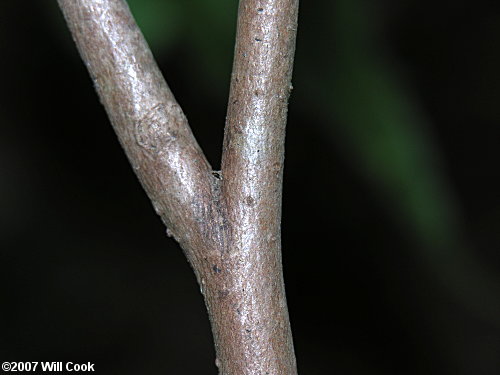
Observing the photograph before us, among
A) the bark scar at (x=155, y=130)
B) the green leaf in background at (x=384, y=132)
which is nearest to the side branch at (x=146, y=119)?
the bark scar at (x=155, y=130)

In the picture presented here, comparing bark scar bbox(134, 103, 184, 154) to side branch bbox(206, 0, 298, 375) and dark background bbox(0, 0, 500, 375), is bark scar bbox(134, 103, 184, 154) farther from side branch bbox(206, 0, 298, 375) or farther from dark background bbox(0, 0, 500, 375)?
dark background bbox(0, 0, 500, 375)

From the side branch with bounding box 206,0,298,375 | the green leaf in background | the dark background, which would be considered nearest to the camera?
the side branch with bounding box 206,0,298,375

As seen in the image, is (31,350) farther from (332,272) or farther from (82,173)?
(332,272)

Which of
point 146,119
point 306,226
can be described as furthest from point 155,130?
point 306,226

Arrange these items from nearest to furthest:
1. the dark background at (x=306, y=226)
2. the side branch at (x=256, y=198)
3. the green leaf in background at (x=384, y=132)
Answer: the side branch at (x=256, y=198), the green leaf in background at (x=384, y=132), the dark background at (x=306, y=226)

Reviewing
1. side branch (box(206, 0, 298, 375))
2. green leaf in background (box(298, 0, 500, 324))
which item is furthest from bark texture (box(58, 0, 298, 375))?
green leaf in background (box(298, 0, 500, 324))

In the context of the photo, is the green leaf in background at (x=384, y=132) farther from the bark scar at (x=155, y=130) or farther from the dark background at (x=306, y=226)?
the bark scar at (x=155, y=130)
